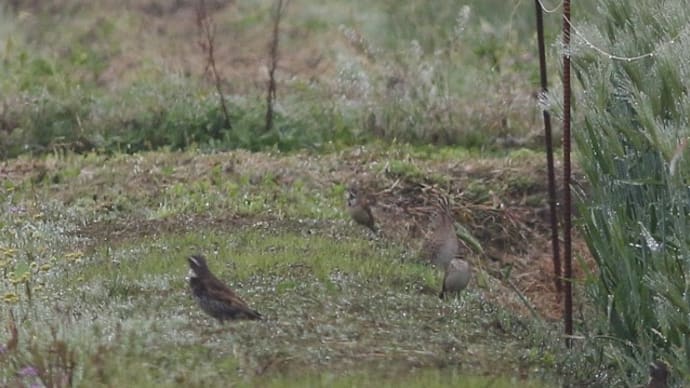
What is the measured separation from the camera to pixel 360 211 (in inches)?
469

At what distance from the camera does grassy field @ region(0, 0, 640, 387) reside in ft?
27.2

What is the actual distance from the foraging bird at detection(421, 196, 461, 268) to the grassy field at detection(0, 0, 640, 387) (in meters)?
0.13

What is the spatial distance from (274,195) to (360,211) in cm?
121

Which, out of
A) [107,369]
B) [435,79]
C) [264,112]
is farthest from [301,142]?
[107,369]

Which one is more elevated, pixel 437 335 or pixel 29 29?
pixel 29 29

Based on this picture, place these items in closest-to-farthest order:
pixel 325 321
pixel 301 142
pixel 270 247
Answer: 1. pixel 325 321
2. pixel 270 247
3. pixel 301 142

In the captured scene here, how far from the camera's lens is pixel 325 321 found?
8.92 meters

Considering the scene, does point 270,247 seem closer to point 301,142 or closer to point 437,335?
point 437,335

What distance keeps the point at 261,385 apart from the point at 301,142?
7657 millimetres

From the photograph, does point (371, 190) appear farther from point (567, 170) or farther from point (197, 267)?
point (197, 267)

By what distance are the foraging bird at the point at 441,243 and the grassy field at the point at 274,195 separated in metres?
0.13

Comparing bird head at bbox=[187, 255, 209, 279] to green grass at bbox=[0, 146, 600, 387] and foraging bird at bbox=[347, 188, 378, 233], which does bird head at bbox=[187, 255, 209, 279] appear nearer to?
green grass at bbox=[0, 146, 600, 387]

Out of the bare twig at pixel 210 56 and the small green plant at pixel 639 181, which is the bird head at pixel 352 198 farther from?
the bare twig at pixel 210 56

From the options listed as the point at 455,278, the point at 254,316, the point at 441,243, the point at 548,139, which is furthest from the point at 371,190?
the point at 254,316
